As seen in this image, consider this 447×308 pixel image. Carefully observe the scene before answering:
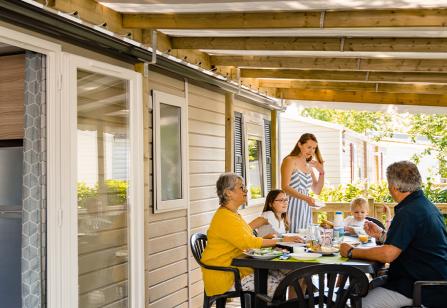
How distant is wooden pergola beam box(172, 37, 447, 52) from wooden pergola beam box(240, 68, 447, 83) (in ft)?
5.75

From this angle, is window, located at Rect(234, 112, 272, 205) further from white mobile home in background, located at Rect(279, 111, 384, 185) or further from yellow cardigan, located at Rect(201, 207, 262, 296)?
white mobile home in background, located at Rect(279, 111, 384, 185)

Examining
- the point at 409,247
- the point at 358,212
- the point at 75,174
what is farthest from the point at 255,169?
the point at 409,247

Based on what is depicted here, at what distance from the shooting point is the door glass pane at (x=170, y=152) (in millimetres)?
5992

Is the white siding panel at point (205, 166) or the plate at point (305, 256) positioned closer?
the plate at point (305, 256)

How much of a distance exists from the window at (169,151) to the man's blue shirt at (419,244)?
2.45 metres

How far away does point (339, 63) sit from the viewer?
21.2 feet

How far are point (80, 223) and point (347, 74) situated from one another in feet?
13.0

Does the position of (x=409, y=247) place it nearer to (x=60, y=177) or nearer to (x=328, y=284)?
(x=328, y=284)

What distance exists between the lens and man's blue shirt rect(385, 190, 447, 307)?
384cm

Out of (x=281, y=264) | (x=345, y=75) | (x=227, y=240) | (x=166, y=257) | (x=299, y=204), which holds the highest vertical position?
(x=345, y=75)

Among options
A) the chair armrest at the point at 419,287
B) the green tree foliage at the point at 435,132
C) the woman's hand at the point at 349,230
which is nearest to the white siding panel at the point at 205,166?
the woman's hand at the point at 349,230

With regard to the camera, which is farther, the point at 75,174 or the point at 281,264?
the point at 75,174

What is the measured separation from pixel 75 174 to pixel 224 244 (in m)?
1.13

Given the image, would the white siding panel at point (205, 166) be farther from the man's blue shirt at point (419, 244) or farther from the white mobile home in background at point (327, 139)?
the white mobile home in background at point (327, 139)
